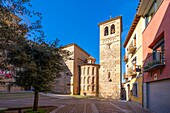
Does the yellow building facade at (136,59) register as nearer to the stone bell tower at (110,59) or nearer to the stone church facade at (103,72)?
the stone bell tower at (110,59)

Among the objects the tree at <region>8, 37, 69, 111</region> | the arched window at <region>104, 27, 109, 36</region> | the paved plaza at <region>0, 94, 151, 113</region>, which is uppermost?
the arched window at <region>104, 27, 109, 36</region>

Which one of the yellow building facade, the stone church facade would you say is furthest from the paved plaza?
the stone church facade

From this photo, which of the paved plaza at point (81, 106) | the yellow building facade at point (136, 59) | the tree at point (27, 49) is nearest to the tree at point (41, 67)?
the tree at point (27, 49)

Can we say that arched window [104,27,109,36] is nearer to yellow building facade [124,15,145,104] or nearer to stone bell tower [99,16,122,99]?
stone bell tower [99,16,122,99]

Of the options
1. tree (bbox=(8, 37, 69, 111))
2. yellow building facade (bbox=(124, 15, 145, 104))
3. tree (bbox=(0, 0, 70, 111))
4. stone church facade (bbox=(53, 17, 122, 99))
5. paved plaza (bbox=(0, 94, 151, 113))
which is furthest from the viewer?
stone church facade (bbox=(53, 17, 122, 99))

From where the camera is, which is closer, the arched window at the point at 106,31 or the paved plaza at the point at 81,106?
the paved plaza at the point at 81,106

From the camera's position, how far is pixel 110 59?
3444 cm

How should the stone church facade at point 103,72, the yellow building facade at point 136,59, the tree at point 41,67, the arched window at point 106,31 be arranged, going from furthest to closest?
the arched window at point 106,31
the stone church facade at point 103,72
the yellow building facade at point 136,59
the tree at point 41,67

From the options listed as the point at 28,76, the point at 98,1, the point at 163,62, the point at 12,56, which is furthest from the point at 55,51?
the point at 98,1

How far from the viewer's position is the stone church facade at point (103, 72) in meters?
33.3

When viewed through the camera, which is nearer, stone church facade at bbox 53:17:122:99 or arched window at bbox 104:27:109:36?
stone church facade at bbox 53:17:122:99

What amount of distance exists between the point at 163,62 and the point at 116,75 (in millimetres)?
24000

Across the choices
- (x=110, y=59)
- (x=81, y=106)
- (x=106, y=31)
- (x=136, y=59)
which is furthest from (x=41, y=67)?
(x=106, y=31)

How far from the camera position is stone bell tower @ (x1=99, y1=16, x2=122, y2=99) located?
3275 centimetres
